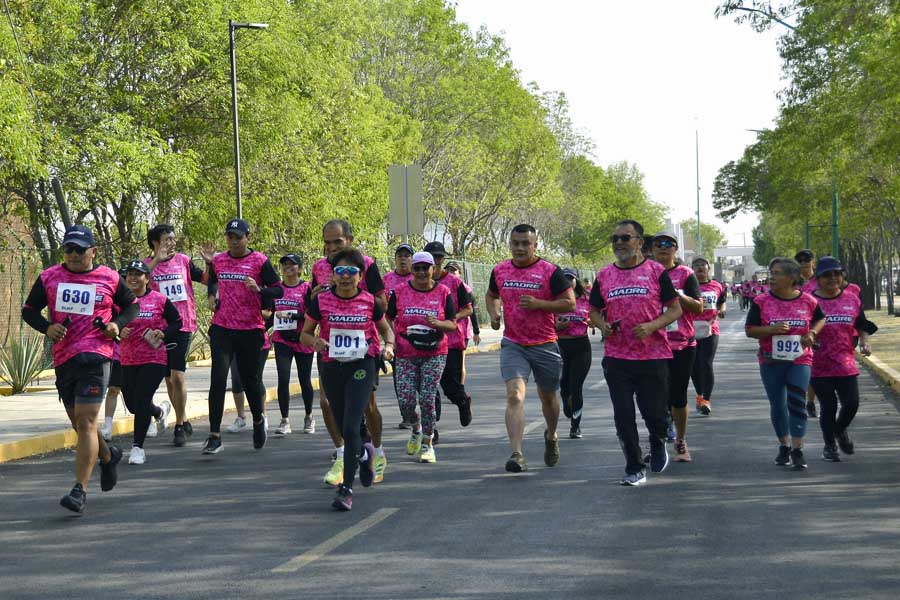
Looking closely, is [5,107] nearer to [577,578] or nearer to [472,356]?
[577,578]

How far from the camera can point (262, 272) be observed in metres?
12.0

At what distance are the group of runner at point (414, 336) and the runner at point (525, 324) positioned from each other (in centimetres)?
1

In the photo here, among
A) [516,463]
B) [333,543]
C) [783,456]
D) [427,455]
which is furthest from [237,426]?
[333,543]

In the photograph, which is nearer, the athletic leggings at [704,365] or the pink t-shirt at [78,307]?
the pink t-shirt at [78,307]

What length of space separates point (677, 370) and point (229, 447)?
4323 millimetres

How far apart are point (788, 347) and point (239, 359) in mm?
4876

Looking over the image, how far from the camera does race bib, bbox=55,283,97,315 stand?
8.75 m

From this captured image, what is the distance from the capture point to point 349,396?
8914mm

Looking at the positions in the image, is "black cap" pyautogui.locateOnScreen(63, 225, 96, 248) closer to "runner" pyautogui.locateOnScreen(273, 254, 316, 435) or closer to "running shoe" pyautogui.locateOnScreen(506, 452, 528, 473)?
"running shoe" pyautogui.locateOnScreen(506, 452, 528, 473)

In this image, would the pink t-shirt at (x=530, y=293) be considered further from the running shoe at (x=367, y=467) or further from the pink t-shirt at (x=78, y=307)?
the pink t-shirt at (x=78, y=307)

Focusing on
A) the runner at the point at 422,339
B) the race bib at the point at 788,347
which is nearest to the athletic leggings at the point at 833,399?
the race bib at the point at 788,347

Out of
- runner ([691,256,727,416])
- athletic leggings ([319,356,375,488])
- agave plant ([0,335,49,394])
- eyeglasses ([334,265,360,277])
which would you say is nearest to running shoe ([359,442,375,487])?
athletic leggings ([319,356,375,488])

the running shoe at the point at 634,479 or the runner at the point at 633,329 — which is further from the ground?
the runner at the point at 633,329

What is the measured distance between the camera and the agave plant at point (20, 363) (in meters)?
18.9
